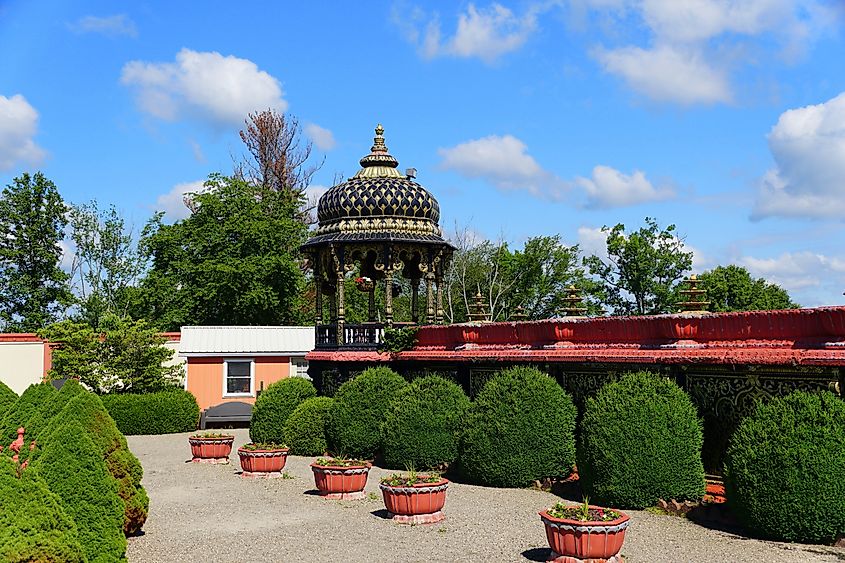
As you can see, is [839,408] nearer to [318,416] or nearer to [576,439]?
[576,439]

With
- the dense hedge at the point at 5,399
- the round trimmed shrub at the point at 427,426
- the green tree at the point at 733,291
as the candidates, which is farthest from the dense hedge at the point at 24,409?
the green tree at the point at 733,291

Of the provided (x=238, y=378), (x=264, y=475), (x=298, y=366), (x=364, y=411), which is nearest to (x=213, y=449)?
(x=264, y=475)

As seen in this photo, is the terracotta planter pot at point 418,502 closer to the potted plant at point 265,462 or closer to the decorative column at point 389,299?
the potted plant at point 265,462

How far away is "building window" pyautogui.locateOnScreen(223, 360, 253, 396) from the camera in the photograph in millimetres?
35531

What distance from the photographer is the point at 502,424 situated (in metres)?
15.6

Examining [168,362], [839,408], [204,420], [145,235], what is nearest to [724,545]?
[839,408]

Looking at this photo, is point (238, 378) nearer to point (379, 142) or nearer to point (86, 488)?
point (379, 142)

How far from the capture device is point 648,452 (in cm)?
1310

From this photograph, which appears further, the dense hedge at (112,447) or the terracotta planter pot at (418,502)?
the terracotta planter pot at (418,502)

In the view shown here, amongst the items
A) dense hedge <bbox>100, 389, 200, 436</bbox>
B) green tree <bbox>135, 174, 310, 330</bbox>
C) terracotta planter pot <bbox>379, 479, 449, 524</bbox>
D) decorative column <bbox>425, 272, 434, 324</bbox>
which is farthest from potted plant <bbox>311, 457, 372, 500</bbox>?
green tree <bbox>135, 174, 310, 330</bbox>

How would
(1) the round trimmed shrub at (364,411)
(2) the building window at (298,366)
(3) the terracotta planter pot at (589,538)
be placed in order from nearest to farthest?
(3) the terracotta planter pot at (589,538), (1) the round trimmed shrub at (364,411), (2) the building window at (298,366)

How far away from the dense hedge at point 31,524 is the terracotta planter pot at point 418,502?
6.59 m

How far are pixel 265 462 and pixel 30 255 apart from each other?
34.2 meters

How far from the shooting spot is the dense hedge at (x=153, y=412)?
103 ft
